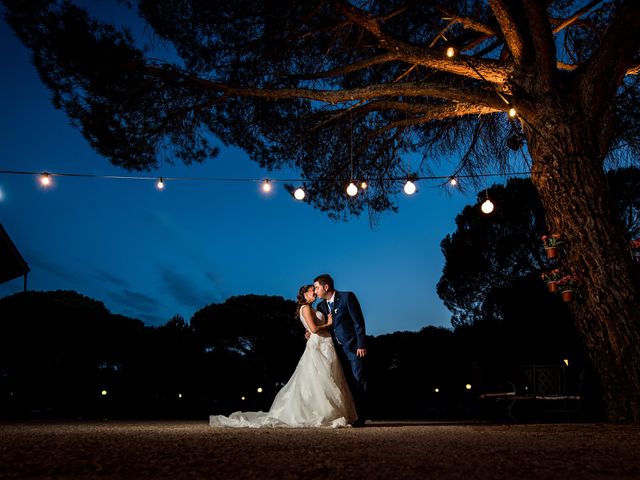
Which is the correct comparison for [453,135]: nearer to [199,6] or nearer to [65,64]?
[199,6]

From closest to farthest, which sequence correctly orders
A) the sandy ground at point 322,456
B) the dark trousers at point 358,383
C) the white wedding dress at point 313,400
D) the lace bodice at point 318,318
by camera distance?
the sandy ground at point 322,456 → the white wedding dress at point 313,400 → the dark trousers at point 358,383 → the lace bodice at point 318,318

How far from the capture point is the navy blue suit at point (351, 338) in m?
5.73

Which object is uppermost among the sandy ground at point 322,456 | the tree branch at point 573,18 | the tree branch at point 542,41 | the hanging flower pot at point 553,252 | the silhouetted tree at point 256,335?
the tree branch at point 573,18

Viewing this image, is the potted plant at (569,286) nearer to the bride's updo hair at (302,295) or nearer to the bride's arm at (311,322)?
the bride's arm at (311,322)

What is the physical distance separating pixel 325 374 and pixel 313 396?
9.7 inches

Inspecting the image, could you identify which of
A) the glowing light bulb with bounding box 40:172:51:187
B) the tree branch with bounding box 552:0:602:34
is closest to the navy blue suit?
the glowing light bulb with bounding box 40:172:51:187

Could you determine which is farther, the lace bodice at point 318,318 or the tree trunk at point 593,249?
the lace bodice at point 318,318

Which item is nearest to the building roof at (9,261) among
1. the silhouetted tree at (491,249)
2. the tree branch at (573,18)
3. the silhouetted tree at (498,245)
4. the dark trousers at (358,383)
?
the dark trousers at (358,383)

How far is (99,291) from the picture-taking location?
216ft

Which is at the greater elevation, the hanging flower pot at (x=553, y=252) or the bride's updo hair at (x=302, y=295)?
the hanging flower pot at (x=553, y=252)

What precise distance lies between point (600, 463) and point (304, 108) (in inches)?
258

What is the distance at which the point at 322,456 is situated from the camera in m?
2.82

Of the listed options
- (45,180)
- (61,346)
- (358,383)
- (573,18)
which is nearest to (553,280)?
(358,383)

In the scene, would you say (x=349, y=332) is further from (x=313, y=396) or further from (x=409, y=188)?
(x=409, y=188)
